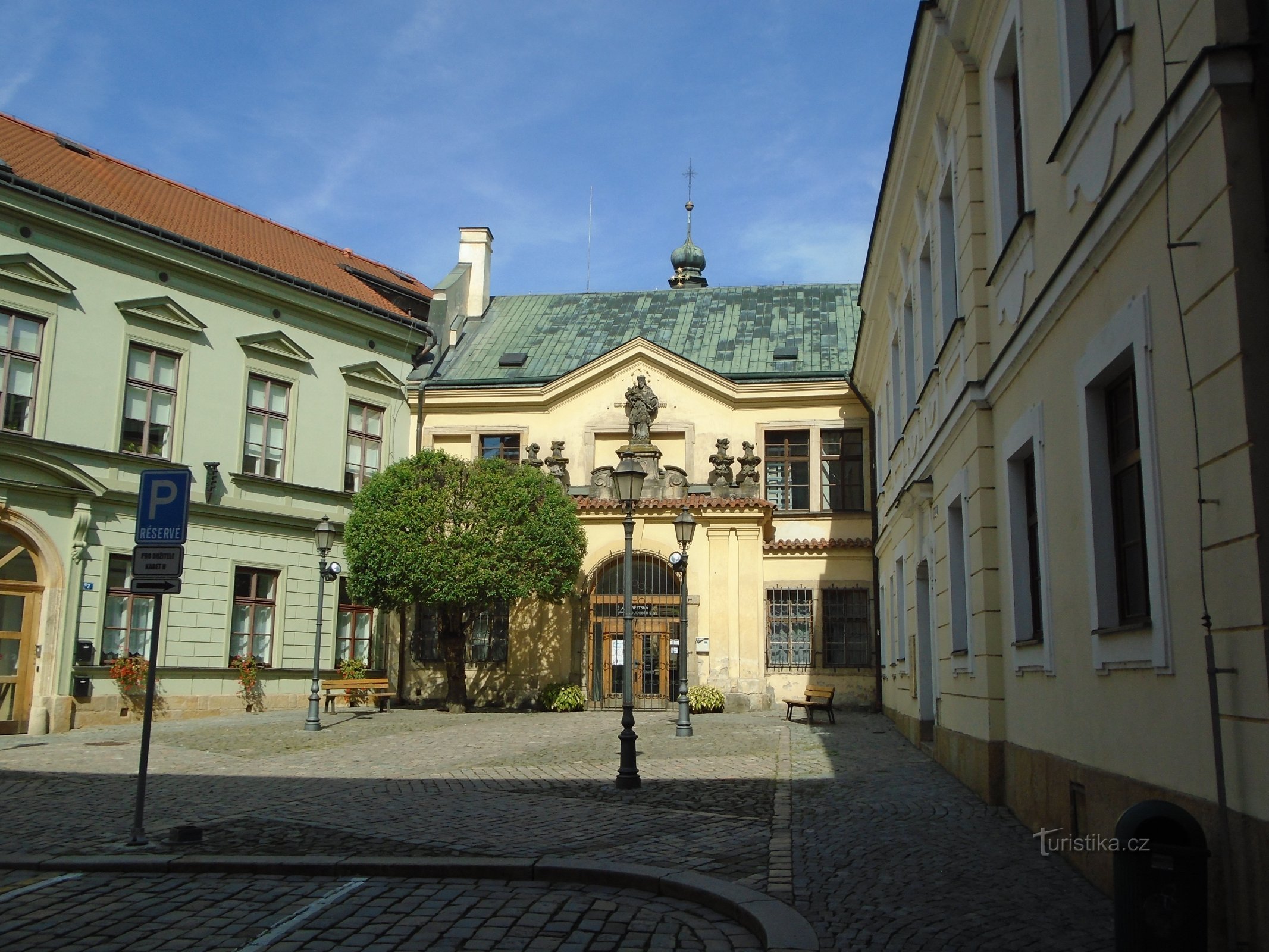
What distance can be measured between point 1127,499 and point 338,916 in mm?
5349

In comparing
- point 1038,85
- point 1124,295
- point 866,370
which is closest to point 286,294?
point 866,370

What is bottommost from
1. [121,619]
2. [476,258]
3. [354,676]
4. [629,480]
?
[354,676]

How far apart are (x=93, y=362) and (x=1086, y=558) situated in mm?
19770

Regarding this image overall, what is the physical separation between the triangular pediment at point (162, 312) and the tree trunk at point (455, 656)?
323 inches

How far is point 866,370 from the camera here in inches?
1020

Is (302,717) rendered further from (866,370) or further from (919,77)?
(919,77)

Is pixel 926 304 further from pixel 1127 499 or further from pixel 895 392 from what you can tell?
pixel 1127 499

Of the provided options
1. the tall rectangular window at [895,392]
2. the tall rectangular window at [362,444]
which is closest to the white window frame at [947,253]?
the tall rectangular window at [895,392]

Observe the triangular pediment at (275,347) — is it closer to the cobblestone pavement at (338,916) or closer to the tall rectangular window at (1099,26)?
the cobblestone pavement at (338,916)

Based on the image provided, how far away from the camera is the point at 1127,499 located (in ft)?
22.6

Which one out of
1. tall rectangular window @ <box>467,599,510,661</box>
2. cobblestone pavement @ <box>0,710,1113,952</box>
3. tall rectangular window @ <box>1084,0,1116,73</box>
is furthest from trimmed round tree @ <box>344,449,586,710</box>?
tall rectangular window @ <box>1084,0,1116,73</box>

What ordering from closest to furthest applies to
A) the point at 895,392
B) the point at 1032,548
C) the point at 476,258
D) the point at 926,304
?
the point at 1032,548
the point at 926,304
the point at 895,392
the point at 476,258

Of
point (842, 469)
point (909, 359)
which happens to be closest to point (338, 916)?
point (909, 359)

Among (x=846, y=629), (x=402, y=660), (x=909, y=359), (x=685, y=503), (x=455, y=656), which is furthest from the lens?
(x=402, y=660)
